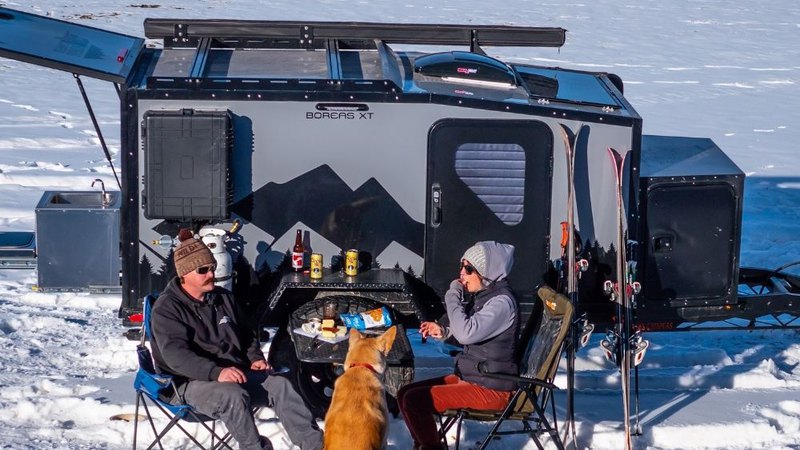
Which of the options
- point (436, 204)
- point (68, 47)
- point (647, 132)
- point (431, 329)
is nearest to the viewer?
point (431, 329)

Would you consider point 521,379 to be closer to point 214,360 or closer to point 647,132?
point 214,360

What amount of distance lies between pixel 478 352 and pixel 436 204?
106 centimetres

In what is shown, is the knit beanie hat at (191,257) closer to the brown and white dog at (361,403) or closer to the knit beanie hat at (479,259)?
the brown and white dog at (361,403)

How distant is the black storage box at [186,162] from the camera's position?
6.04 metres

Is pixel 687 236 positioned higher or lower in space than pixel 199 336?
higher

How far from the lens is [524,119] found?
6.29 meters

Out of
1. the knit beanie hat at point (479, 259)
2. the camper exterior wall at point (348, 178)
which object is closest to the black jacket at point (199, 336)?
the camper exterior wall at point (348, 178)

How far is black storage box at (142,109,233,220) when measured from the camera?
6.04 metres

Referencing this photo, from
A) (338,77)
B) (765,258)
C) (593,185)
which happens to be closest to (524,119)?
(593,185)

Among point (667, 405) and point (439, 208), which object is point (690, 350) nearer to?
point (667, 405)

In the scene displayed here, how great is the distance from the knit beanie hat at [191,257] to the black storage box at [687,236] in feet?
8.52

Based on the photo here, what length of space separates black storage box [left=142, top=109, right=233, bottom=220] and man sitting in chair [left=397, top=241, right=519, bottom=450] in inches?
57.4

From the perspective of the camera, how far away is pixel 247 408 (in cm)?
527

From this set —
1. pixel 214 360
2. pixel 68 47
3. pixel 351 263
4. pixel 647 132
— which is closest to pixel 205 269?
pixel 214 360
